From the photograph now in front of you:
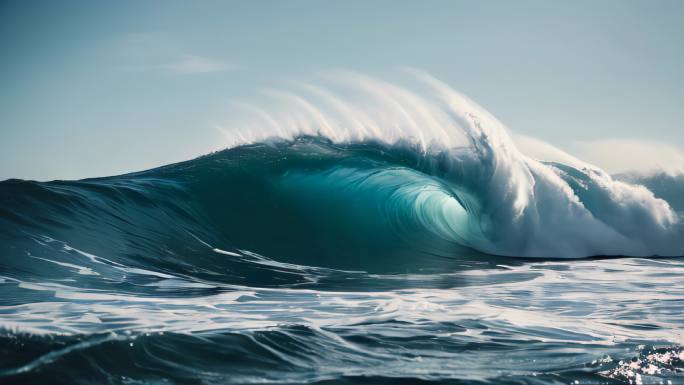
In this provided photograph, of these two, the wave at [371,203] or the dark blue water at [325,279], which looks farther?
the wave at [371,203]

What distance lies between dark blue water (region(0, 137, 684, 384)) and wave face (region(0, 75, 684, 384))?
0.02 m

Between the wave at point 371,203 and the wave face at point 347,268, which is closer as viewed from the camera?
the wave face at point 347,268

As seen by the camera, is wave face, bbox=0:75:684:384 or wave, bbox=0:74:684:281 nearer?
wave face, bbox=0:75:684:384

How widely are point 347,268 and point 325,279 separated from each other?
1.07 meters

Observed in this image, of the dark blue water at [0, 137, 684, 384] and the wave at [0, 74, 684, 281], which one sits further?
the wave at [0, 74, 684, 281]

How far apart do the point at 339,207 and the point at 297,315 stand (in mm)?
6173

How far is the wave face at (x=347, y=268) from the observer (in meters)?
3.18

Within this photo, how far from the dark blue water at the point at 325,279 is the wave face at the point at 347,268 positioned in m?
0.02

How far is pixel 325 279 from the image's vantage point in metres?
7.39

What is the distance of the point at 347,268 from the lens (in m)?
8.43

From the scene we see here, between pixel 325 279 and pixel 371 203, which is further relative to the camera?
pixel 371 203

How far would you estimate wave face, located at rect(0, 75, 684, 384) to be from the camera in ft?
10.4

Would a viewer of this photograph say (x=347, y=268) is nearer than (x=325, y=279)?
No

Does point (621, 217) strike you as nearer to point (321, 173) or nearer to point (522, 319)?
point (321, 173)
